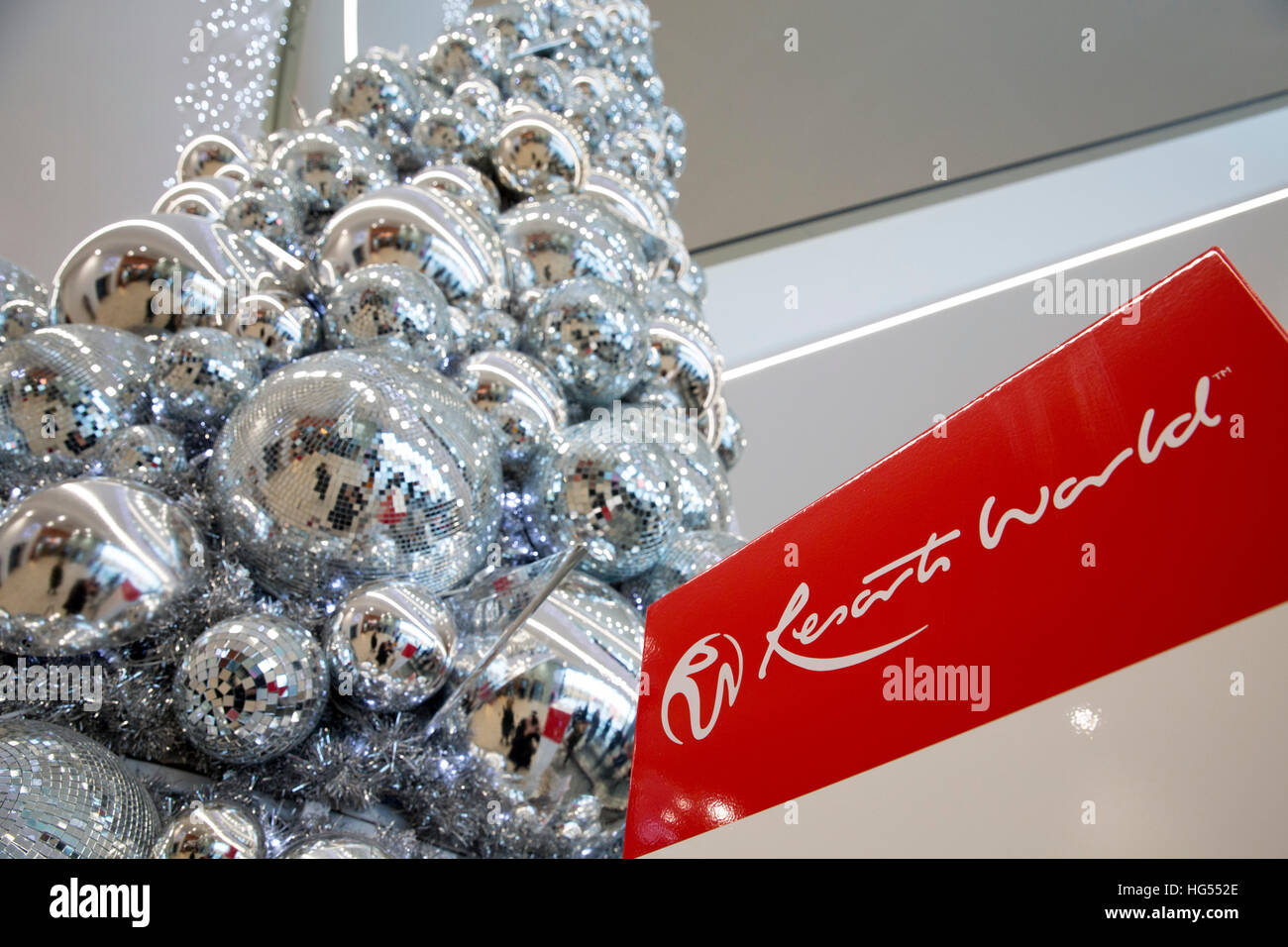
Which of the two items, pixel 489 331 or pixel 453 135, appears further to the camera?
pixel 453 135

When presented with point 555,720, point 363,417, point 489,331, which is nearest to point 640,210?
point 489,331

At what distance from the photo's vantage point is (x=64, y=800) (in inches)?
18.2

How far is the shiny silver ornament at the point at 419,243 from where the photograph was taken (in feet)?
3.01

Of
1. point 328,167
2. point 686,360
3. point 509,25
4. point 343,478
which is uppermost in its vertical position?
point 509,25

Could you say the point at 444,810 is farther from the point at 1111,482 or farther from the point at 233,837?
the point at 1111,482

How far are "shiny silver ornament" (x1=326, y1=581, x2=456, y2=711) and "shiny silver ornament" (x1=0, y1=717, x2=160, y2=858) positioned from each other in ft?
0.46

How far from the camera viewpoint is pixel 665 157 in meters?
2.06

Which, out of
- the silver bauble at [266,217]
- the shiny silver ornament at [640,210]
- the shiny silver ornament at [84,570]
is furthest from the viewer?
the shiny silver ornament at [640,210]

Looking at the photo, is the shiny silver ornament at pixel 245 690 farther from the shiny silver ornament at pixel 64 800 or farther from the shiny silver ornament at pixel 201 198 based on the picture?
the shiny silver ornament at pixel 201 198

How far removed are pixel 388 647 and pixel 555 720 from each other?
0.13m

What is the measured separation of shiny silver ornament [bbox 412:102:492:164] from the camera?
1.24m

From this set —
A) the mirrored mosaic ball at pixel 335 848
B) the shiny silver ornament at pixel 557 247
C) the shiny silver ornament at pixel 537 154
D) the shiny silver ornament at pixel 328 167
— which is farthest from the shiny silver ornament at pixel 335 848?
the shiny silver ornament at pixel 537 154

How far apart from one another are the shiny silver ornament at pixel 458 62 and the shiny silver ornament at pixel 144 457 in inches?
40.2
